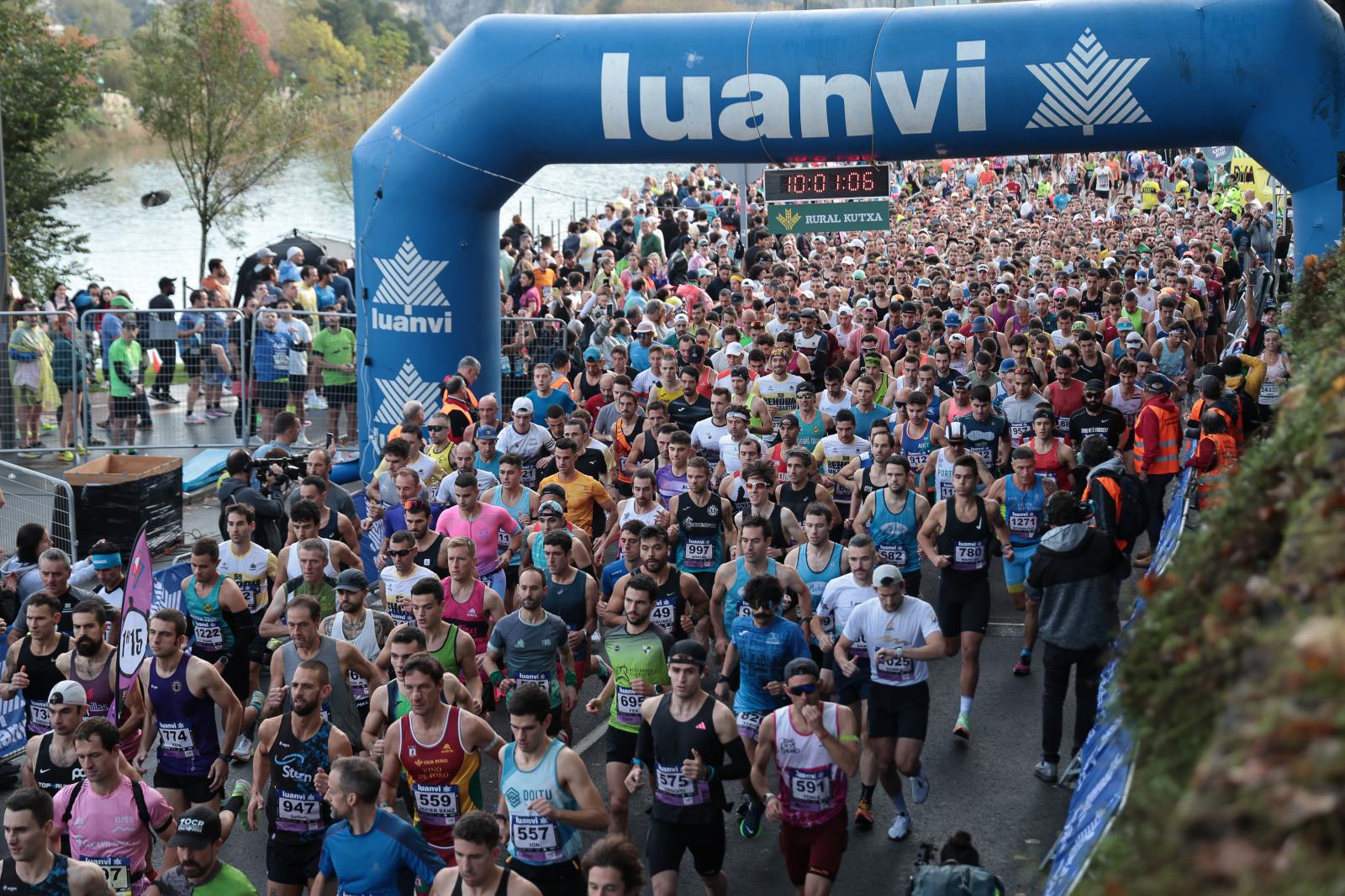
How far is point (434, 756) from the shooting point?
7.36m

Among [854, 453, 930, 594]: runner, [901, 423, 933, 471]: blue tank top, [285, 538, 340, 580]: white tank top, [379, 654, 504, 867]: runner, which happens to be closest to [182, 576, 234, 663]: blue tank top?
[285, 538, 340, 580]: white tank top

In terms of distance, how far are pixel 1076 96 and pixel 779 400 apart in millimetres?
3633

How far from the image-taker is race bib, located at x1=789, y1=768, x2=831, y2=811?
725cm

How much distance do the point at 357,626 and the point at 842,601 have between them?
2785mm

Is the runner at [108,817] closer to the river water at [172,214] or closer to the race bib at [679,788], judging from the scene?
the race bib at [679,788]

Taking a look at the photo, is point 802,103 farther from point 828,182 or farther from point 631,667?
point 631,667

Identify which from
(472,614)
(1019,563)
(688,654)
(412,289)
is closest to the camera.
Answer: (688,654)

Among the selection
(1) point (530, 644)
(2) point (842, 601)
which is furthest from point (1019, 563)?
(1) point (530, 644)

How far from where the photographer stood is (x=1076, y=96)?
1227 cm

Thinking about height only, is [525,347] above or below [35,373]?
above

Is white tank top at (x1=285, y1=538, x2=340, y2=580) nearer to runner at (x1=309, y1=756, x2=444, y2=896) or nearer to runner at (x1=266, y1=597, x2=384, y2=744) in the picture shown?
runner at (x1=266, y1=597, x2=384, y2=744)

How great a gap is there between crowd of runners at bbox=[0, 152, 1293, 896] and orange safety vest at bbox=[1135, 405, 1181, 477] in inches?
1.3

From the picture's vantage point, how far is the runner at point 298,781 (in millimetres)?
7387

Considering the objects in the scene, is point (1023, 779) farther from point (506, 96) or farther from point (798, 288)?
point (798, 288)
